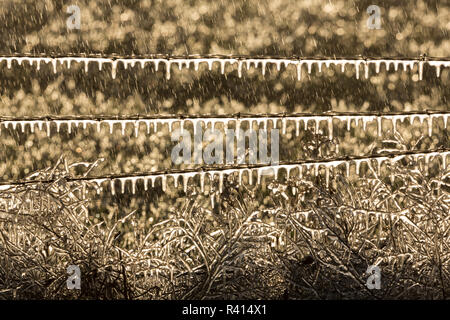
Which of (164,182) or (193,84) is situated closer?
(164,182)

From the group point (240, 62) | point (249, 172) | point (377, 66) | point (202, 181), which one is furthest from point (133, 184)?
point (377, 66)

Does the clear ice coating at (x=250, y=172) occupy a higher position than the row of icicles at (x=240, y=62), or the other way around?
the row of icicles at (x=240, y=62)

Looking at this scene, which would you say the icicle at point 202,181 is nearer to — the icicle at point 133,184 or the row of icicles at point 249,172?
the row of icicles at point 249,172

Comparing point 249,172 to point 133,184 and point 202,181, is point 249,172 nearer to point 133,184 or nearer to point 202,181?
point 202,181

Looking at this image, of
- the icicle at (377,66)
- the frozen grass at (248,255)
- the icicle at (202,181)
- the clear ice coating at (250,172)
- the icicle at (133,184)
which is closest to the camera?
the frozen grass at (248,255)

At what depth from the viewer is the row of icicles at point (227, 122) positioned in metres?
7.43

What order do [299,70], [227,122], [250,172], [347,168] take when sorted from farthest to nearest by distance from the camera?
[227,122] < [299,70] < [347,168] < [250,172]

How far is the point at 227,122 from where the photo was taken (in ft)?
25.6

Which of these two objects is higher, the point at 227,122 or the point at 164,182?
the point at 227,122

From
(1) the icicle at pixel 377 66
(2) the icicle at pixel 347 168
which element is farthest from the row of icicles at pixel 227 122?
(1) the icicle at pixel 377 66

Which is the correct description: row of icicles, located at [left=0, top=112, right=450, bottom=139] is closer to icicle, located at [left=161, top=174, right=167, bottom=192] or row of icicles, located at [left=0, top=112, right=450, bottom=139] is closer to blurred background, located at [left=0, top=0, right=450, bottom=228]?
blurred background, located at [left=0, top=0, right=450, bottom=228]

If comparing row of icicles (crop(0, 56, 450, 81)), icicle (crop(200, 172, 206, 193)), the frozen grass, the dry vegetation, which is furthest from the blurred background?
the frozen grass

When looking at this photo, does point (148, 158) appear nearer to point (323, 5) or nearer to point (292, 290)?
point (323, 5)

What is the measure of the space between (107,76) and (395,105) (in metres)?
2.68
